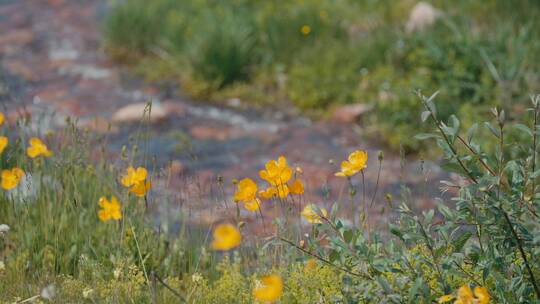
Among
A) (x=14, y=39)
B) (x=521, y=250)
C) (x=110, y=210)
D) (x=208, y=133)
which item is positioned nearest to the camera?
(x=521, y=250)

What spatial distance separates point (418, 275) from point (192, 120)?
386cm

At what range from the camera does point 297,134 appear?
5.69m

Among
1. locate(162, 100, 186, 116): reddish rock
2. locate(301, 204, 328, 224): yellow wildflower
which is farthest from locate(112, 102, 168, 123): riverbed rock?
locate(301, 204, 328, 224): yellow wildflower

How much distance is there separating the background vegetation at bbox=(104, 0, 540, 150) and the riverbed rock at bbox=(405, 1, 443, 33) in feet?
0.32

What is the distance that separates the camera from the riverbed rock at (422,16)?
6348 mm

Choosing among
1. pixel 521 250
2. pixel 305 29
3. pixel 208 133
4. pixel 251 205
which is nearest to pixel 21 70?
pixel 208 133

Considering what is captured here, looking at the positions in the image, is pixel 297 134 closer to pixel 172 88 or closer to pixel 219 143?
pixel 219 143

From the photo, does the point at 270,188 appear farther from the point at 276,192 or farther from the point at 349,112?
the point at 349,112

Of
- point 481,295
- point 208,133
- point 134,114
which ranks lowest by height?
point 208,133

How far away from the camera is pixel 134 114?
5.76 meters

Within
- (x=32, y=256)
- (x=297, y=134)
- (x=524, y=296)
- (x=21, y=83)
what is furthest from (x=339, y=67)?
(x=524, y=296)

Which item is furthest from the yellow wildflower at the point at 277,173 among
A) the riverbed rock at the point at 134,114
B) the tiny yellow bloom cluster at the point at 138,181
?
the riverbed rock at the point at 134,114

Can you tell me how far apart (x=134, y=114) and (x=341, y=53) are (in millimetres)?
1716

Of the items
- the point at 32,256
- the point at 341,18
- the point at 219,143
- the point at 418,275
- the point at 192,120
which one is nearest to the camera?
the point at 418,275
